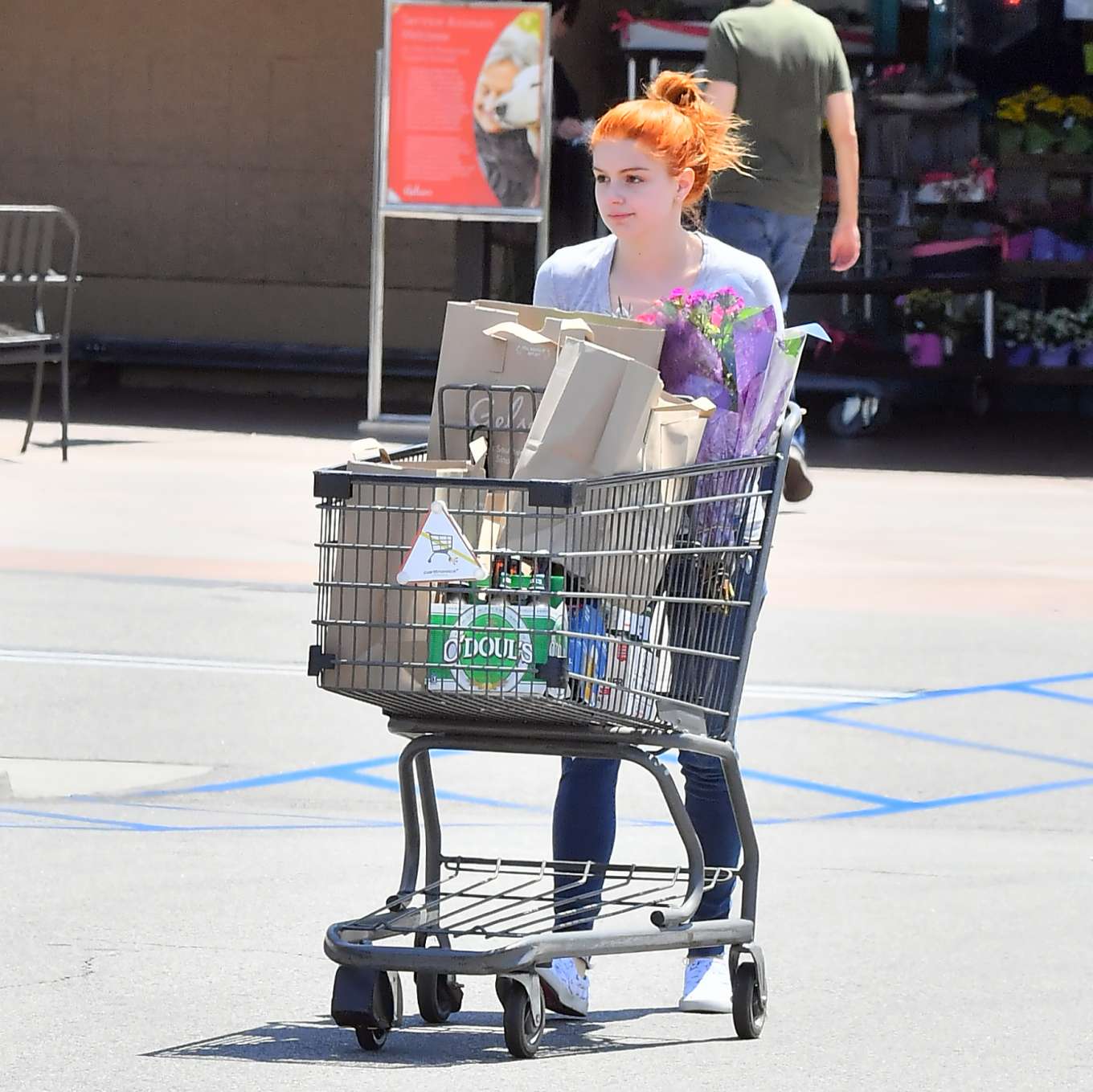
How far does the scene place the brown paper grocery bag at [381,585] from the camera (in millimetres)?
3961

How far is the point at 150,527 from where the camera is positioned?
10.2 m

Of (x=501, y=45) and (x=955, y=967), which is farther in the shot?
(x=501, y=45)

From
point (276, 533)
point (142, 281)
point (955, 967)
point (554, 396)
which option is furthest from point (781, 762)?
point (142, 281)

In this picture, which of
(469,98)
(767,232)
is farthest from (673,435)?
(469,98)

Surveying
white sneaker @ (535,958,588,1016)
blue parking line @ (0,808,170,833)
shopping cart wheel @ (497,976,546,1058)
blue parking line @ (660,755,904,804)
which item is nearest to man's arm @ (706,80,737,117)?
blue parking line @ (660,755,904,804)

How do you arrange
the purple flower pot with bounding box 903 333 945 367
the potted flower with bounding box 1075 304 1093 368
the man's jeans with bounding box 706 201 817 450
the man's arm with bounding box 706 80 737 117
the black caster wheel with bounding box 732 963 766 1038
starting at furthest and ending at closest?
the potted flower with bounding box 1075 304 1093 368 → the purple flower pot with bounding box 903 333 945 367 → the man's jeans with bounding box 706 201 817 450 → the man's arm with bounding box 706 80 737 117 → the black caster wheel with bounding box 732 963 766 1038

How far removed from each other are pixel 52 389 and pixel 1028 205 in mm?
6518

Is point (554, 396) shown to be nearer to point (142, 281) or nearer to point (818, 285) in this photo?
point (818, 285)

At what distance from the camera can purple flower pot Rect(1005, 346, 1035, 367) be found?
14836mm

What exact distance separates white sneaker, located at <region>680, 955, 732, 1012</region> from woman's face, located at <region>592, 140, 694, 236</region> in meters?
1.43

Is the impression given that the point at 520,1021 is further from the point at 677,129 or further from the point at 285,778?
the point at 285,778

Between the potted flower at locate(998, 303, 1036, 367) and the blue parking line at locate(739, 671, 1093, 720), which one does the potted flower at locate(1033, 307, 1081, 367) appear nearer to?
the potted flower at locate(998, 303, 1036, 367)

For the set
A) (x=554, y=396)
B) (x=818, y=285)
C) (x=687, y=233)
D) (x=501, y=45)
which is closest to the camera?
(x=554, y=396)

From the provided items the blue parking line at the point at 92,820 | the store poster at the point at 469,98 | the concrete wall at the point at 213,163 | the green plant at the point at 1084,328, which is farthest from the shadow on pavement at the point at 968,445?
the blue parking line at the point at 92,820
